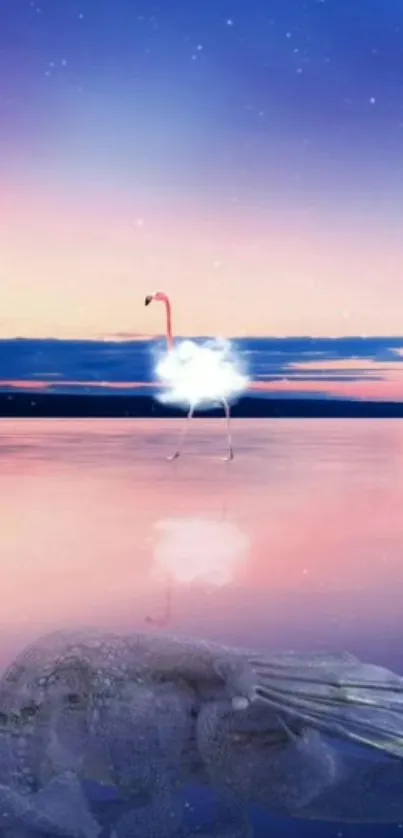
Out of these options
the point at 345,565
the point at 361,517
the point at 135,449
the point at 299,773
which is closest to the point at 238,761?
the point at 299,773

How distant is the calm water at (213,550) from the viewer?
233 centimetres

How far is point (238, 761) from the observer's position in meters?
1.50

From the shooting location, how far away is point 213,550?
3.18 m

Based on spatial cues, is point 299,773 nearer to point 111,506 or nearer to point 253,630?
point 253,630

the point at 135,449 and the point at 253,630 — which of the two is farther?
the point at 135,449

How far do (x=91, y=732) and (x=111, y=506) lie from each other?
260 cm

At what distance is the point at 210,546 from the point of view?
324 cm

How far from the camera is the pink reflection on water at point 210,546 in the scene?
7.83ft

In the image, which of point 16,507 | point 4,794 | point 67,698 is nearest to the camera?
point 4,794

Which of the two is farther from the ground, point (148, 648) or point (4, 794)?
point (148, 648)

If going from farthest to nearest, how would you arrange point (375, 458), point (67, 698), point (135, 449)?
1. point (135, 449)
2. point (375, 458)
3. point (67, 698)

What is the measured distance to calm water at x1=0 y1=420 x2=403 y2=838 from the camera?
233 cm

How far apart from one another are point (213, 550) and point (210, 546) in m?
0.07

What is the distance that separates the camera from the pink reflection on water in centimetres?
239
